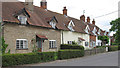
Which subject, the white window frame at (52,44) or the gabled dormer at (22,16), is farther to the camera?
the white window frame at (52,44)

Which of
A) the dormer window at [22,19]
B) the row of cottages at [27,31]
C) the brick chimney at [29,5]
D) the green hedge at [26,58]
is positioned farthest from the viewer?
the brick chimney at [29,5]

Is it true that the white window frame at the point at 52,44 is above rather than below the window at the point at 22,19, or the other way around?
below

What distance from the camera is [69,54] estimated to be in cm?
2048

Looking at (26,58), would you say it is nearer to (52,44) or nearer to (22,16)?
(22,16)

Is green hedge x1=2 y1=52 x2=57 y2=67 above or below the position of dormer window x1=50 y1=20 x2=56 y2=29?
below

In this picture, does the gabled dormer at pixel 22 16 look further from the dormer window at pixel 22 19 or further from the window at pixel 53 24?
the window at pixel 53 24

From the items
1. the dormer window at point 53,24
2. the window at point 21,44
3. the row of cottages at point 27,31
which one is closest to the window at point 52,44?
the row of cottages at point 27,31

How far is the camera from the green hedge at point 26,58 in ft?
41.8

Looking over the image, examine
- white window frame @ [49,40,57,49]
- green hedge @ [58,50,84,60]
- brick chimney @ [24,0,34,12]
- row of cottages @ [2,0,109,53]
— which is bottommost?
green hedge @ [58,50,84,60]

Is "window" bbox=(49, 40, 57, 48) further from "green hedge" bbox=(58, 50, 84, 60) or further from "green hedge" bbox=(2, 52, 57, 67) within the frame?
"green hedge" bbox=(2, 52, 57, 67)

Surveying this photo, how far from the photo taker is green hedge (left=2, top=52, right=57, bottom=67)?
12750 mm

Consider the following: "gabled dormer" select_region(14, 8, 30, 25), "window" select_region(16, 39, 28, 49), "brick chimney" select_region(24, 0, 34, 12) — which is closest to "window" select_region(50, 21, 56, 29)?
"brick chimney" select_region(24, 0, 34, 12)

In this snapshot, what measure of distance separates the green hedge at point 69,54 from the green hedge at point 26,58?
105cm

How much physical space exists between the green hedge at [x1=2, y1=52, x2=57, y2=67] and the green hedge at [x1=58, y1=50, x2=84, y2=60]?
105 cm
